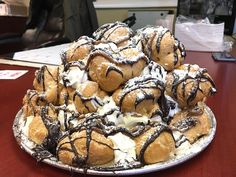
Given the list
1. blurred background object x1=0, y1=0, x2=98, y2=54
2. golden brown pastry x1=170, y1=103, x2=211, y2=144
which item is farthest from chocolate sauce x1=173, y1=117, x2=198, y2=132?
blurred background object x1=0, y1=0, x2=98, y2=54

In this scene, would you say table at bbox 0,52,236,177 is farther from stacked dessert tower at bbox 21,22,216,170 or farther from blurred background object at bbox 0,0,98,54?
blurred background object at bbox 0,0,98,54

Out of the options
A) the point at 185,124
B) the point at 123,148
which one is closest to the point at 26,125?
the point at 123,148

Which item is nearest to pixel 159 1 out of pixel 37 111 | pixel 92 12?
pixel 92 12

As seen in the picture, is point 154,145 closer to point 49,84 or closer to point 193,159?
point 193,159

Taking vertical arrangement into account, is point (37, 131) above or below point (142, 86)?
below

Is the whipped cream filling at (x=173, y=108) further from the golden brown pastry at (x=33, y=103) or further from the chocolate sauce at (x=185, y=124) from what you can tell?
the golden brown pastry at (x=33, y=103)

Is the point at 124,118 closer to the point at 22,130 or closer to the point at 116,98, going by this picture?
the point at 116,98
